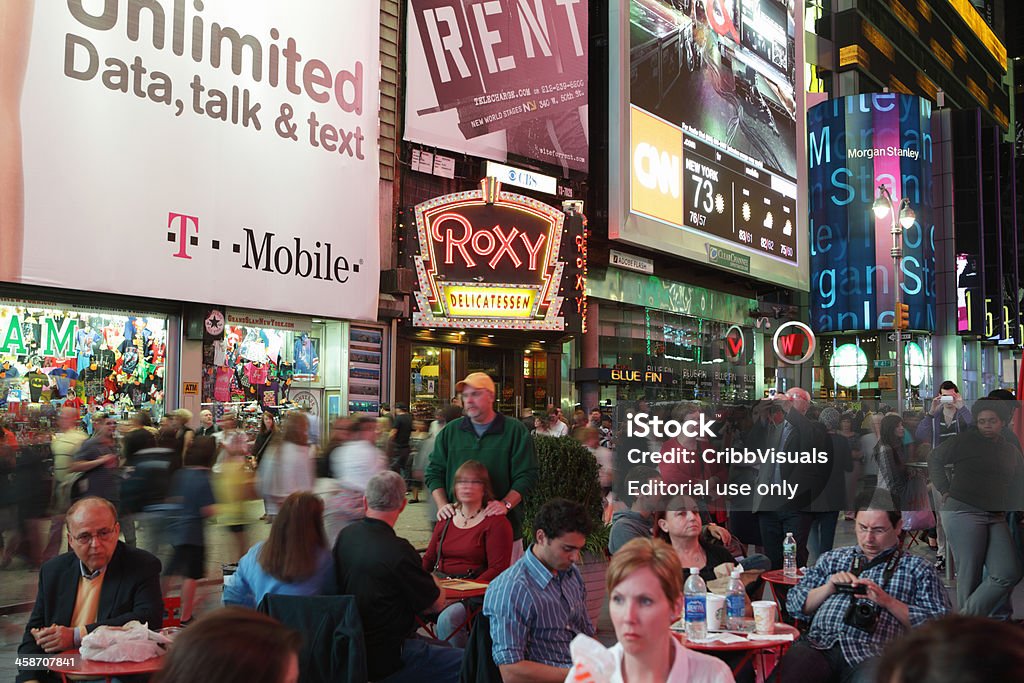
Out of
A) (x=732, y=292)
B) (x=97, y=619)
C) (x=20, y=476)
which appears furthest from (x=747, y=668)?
(x=732, y=292)

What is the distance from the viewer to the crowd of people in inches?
135

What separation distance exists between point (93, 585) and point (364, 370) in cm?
1488

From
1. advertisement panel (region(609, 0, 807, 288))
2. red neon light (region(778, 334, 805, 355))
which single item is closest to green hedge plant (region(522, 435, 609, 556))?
red neon light (region(778, 334, 805, 355))

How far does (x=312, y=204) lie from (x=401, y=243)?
274cm

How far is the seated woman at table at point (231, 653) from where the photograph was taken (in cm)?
198

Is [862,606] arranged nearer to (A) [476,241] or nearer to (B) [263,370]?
(B) [263,370]

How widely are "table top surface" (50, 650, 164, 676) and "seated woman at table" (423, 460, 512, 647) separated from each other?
2700mm

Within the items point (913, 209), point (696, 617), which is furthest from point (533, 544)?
point (913, 209)

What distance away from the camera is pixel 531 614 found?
4.75m

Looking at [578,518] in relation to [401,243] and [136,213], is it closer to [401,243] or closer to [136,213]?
[136,213]

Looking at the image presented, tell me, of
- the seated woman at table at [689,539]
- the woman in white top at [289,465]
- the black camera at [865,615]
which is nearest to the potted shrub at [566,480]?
the woman in white top at [289,465]

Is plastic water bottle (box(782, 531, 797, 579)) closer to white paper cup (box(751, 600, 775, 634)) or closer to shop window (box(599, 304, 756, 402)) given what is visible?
white paper cup (box(751, 600, 775, 634))

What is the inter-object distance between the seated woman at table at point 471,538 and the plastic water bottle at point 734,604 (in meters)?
2.04

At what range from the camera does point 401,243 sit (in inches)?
808
